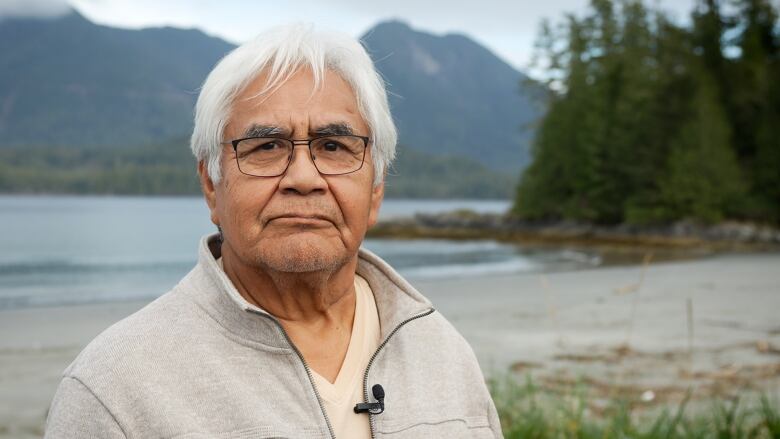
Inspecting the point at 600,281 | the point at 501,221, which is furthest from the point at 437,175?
the point at 600,281

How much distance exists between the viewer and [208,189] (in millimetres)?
1939

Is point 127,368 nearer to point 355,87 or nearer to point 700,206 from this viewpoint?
point 355,87

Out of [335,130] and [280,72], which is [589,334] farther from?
[280,72]

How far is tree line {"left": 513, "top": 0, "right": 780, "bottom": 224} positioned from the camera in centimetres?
3878

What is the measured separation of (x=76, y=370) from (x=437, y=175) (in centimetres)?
17872

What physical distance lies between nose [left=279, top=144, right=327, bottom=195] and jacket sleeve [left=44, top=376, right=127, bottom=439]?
59cm

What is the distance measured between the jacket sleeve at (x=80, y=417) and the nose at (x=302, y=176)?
0.59m

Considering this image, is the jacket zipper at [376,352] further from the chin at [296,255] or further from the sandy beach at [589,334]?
the sandy beach at [589,334]

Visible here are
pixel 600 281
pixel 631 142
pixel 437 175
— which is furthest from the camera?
pixel 437 175

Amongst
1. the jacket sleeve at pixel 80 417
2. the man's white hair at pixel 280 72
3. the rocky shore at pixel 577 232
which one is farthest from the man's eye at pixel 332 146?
the rocky shore at pixel 577 232

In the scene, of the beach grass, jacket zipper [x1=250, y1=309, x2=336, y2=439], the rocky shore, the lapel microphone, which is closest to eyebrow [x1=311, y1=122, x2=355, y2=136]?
jacket zipper [x1=250, y1=309, x2=336, y2=439]

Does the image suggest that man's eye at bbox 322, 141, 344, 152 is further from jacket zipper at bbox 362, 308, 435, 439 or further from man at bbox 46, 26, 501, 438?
jacket zipper at bbox 362, 308, 435, 439

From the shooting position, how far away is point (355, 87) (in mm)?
1855

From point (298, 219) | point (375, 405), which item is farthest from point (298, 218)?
point (375, 405)
